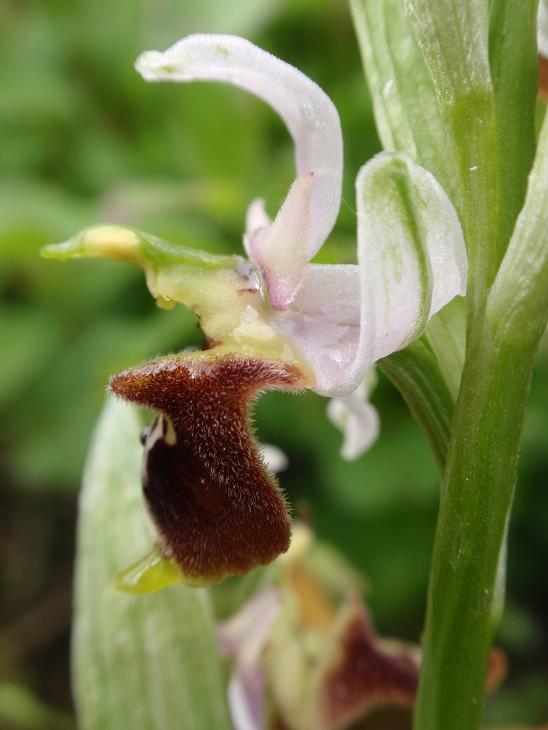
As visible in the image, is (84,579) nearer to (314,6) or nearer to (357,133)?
(357,133)

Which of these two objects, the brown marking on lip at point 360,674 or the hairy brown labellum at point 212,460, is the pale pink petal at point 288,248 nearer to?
the hairy brown labellum at point 212,460

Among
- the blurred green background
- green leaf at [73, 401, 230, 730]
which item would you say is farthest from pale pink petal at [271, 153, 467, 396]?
the blurred green background

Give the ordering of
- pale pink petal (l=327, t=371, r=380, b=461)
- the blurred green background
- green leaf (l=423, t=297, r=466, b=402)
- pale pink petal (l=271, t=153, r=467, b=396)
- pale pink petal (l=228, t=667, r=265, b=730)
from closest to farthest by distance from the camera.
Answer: pale pink petal (l=271, t=153, r=467, b=396)
green leaf (l=423, t=297, r=466, b=402)
pale pink petal (l=327, t=371, r=380, b=461)
pale pink petal (l=228, t=667, r=265, b=730)
the blurred green background

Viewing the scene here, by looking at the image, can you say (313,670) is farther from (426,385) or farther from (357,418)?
(426,385)

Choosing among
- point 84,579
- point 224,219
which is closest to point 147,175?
point 224,219

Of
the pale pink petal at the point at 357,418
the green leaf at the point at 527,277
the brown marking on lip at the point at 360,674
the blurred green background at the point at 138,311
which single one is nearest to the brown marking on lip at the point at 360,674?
Result: the brown marking on lip at the point at 360,674

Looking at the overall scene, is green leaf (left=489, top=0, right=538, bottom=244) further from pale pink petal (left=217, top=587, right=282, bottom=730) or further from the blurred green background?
the blurred green background

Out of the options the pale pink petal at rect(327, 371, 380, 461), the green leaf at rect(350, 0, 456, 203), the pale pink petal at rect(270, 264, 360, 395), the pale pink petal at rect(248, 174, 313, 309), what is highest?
the green leaf at rect(350, 0, 456, 203)
